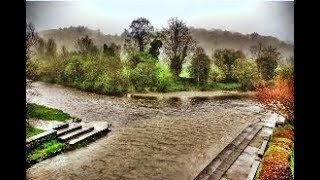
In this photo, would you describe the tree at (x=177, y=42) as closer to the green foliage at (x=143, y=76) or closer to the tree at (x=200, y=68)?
the tree at (x=200, y=68)

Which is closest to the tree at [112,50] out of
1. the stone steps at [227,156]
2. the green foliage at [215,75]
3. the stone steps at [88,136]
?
the green foliage at [215,75]

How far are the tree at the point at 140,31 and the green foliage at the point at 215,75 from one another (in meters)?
6.38

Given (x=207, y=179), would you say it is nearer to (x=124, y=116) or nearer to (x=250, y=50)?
(x=124, y=116)

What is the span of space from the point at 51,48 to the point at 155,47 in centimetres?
859

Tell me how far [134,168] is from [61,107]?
1061cm

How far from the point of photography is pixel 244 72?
84.8 ft

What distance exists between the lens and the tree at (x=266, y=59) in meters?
23.5

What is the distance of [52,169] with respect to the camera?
35.0 feet

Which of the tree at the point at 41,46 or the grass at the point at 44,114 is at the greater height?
the tree at the point at 41,46

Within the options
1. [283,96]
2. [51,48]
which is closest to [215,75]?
[51,48]

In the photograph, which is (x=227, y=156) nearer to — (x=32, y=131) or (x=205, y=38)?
(x=32, y=131)

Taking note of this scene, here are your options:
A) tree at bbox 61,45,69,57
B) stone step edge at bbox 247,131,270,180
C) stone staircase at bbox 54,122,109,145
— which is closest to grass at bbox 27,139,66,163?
stone staircase at bbox 54,122,109,145

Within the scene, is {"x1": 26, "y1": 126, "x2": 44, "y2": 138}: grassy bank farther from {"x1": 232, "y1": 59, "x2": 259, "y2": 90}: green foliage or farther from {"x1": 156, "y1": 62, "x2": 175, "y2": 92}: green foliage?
{"x1": 232, "y1": 59, "x2": 259, "y2": 90}: green foliage
